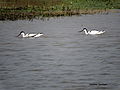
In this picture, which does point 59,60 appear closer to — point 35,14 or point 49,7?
point 35,14

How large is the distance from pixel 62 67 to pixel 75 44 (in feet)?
35.1

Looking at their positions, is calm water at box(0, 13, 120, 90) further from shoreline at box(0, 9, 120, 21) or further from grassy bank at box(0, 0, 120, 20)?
grassy bank at box(0, 0, 120, 20)

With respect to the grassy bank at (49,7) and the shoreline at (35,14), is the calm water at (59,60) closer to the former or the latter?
the shoreline at (35,14)

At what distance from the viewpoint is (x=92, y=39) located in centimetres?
3569

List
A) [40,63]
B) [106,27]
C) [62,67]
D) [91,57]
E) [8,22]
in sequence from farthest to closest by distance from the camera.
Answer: [8,22] < [106,27] < [91,57] < [40,63] < [62,67]

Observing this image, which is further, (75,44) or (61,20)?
(61,20)

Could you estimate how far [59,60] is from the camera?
2347 centimetres

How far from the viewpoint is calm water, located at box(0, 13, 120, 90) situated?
688 inches

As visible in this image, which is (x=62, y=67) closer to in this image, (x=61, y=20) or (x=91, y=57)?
(x=91, y=57)

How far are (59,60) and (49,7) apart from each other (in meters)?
42.7

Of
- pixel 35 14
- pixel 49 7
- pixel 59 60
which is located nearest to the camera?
pixel 59 60

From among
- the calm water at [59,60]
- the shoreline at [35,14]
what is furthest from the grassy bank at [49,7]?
the calm water at [59,60]

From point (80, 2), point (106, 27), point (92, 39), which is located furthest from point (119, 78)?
point (80, 2)

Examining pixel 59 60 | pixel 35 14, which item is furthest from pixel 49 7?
pixel 59 60
